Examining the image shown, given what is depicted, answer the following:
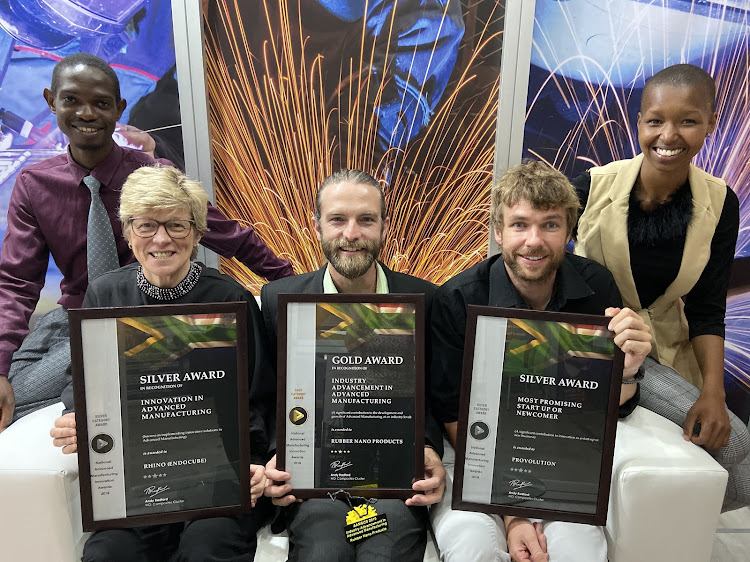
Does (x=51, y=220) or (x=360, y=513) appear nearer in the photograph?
(x=360, y=513)

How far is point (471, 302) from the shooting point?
5.75ft

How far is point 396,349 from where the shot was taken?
1.49m

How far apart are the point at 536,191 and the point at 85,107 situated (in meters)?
1.56

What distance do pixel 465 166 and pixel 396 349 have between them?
50.4 inches

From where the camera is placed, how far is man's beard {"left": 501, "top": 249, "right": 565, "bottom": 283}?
5.46 feet

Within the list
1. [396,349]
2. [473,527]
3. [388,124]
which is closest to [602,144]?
[388,124]

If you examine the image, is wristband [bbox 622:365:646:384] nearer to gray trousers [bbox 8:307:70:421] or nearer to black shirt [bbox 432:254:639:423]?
black shirt [bbox 432:254:639:423]

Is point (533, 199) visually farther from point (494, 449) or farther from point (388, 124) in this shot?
point (388, 124)

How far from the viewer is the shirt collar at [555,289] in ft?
5.67

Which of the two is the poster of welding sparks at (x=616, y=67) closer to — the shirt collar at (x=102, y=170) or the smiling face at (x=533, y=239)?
the smiling face at (x=533, y=239)

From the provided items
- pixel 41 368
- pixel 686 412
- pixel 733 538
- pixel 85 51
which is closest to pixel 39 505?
pixel 41 368

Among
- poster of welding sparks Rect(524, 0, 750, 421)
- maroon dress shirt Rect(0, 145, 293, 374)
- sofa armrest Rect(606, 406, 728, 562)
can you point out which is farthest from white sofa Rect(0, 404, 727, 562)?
poster of welding sparks Rect(524, 0, 750, 421)
